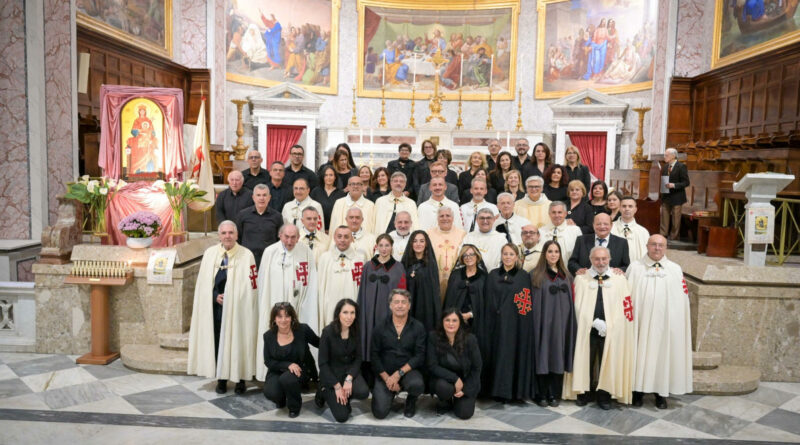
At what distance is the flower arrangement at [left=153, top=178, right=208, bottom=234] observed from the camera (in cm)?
753

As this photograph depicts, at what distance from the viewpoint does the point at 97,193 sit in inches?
287

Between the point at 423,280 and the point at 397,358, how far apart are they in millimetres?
767

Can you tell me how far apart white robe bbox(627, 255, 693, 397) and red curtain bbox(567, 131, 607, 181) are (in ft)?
34.7

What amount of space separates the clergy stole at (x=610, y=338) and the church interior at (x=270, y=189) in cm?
27

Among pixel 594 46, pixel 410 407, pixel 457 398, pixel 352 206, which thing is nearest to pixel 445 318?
pixel 457 398

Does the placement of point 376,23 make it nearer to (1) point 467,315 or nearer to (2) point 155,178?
(2) point 155,178

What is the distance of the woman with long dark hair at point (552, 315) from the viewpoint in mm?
5699

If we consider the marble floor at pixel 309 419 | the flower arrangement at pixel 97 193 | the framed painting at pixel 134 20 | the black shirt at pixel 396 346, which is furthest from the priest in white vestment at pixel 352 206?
the framed painting at pixel 134 20

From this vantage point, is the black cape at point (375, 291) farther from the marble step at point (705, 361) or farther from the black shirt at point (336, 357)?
the marble step at point (705, 361)

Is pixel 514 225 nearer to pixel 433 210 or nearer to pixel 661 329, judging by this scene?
pixel 433 210

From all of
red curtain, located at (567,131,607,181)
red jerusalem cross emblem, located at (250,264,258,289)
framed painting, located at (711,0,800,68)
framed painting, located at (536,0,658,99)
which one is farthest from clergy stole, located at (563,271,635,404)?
framed painting, located at (536,0,658,99)

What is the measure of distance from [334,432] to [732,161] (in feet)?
25.5

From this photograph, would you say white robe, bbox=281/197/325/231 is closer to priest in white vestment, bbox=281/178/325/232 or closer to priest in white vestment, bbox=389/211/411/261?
priest in white vestment, bbox=281/178/325/232

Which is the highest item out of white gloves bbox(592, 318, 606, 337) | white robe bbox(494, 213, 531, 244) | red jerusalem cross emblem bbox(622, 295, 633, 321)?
white robe bbox(494, 213, 531, 244)
